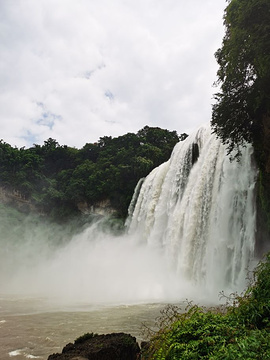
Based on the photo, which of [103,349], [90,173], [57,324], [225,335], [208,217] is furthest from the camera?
[90,173]

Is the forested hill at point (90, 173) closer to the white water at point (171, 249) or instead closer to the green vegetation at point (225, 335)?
the white water at point (171, 249)

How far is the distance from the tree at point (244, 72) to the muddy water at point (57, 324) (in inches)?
267

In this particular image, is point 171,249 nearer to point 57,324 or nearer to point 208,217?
point 208,217

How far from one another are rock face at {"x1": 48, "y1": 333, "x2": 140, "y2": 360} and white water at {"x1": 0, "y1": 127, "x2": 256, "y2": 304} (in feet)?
21.7

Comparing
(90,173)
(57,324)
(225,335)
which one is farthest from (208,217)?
(90,173)

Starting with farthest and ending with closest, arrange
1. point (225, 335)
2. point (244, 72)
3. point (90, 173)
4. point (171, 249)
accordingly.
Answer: point (90, 173) → point (171, 249) → point (244, 72) → point (225, 335)

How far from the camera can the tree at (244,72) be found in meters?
7.57

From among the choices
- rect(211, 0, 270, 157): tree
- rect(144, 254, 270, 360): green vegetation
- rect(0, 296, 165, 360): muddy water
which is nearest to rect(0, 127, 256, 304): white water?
rect(211, 0, 270, 157): tree

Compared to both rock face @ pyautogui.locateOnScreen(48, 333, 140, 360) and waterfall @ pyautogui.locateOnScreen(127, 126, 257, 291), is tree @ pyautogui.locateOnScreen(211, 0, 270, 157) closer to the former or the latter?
waterfall @ pyautogui.locateOnScreen(127, 126, 257, 291)

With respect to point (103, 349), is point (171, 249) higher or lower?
higher

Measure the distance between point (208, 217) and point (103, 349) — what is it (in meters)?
9.58

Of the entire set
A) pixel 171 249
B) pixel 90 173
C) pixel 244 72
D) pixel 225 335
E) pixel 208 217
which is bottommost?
pixel 225 335

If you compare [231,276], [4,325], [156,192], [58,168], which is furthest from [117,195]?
[4,325]

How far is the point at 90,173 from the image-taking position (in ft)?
112
